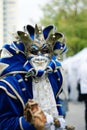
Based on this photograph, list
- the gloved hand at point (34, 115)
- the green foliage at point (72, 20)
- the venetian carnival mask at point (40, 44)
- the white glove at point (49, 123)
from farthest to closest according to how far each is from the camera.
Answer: the green foliage at point (72, 20) < the venetian carnival mask at point (40, 44) < the white glove at point (49, 123) < the gloved hand at point (34, 115)

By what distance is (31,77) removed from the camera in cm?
450

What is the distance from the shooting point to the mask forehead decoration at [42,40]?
4555 mm

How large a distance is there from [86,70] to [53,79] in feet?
21.1

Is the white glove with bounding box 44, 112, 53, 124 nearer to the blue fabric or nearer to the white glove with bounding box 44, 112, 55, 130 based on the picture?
the white glove with bounding box 44, 112, 55, 130

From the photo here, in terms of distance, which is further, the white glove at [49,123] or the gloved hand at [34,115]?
the white glove at [49,123]

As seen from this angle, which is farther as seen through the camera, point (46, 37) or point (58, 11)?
point (58, 11)

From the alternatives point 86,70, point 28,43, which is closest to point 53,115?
point 28,43

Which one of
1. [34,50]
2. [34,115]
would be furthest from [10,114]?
[34,50]

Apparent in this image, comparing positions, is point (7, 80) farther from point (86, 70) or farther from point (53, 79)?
point (86, 70)

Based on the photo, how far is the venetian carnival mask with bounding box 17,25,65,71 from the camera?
4523mm

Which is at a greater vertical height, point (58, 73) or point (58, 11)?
point (58, 11)

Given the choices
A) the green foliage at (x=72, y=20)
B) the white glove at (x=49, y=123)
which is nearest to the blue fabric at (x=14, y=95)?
the white glove at (x=49, y=123)

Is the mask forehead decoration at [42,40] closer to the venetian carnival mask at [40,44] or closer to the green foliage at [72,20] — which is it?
the venetian carnival mask at [40,44]

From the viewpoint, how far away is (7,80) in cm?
445
